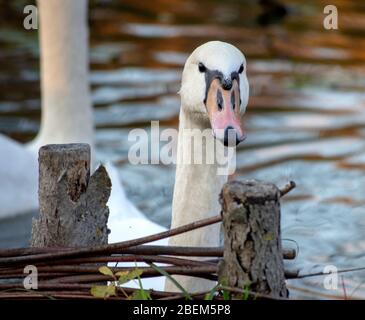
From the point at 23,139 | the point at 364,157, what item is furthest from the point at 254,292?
the point at 23,139

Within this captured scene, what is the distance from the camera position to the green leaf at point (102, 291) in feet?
11.0

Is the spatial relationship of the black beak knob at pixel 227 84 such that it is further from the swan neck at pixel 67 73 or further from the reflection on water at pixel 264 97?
the swan neck at pixel 67 73

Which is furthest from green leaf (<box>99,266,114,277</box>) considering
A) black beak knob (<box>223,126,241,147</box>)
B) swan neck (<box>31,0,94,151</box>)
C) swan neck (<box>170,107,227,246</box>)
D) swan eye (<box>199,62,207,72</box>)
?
swan neck (<box>31,0,94,151</box>)

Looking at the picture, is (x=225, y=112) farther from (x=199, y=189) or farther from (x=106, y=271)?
(x=106, y=271)

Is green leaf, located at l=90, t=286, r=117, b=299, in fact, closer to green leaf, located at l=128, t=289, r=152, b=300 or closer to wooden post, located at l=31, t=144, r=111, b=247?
green leaf, located at l=128, t=289, r=152, b=300

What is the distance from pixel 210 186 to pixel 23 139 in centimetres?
527

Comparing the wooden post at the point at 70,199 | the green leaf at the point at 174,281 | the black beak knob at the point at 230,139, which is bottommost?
the green leaf at the point at 174,281

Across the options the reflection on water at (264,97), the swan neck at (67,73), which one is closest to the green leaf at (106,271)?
the reflection on water at (264,97)

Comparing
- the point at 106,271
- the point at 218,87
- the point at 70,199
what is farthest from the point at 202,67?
the point at 106,271

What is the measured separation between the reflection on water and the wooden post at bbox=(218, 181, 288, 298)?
3003 millimetres

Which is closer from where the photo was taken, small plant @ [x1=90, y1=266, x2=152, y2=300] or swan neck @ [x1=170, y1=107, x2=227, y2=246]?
small plant @ [x1=90, y1=266, x2=152, y2=300]

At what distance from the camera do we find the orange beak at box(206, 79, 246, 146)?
373cm

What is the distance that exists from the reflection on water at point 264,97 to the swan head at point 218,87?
2343mm

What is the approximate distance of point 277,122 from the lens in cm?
955
